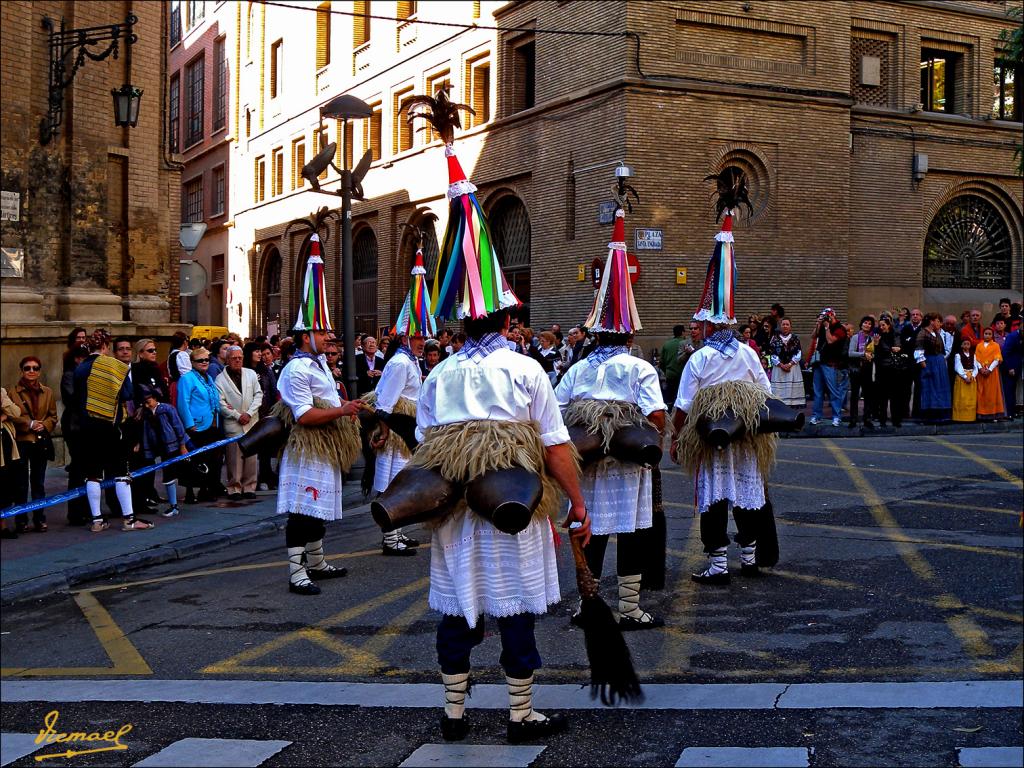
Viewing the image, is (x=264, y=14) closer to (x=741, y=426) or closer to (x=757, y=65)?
(x=757, y=65)

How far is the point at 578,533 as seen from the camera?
5.23 meters

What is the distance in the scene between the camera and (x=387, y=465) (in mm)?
9531

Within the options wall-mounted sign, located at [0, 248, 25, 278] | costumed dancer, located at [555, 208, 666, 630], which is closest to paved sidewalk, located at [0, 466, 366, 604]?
costumed dancer, located at [555, 208, 666, 630]

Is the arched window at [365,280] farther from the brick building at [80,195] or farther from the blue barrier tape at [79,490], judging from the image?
the blue barrier tape at [79,490]

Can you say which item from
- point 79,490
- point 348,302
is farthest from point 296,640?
point 348,302

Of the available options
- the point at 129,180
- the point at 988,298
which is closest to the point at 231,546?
the point at 129,180

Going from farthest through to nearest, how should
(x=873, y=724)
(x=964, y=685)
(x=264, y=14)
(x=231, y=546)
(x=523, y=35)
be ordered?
1. (x=264, y=14)
2. (x=523, y=35)
3. (x=231, y=546)
4. (x=964, y=685)
5. (x=873, y=724)

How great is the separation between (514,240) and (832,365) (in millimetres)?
10938

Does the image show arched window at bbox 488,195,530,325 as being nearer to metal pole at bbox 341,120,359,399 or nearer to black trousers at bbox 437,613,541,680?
metal pole at bbox 341,120,359,399

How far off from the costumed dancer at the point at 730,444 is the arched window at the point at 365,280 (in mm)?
26190

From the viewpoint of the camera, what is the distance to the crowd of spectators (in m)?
11.3

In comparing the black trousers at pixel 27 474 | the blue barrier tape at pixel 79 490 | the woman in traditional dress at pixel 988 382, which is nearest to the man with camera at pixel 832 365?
the woman in traditional dress at pixel 988 382

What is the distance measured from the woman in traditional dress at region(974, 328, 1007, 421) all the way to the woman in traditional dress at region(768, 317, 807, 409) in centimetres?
299

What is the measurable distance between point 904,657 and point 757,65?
19925mm
